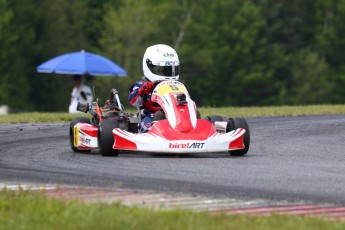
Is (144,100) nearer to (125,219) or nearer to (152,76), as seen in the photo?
(152,76)

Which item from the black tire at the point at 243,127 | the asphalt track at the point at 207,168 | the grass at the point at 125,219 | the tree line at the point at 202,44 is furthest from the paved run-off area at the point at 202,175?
the tree line at the point at 202,44

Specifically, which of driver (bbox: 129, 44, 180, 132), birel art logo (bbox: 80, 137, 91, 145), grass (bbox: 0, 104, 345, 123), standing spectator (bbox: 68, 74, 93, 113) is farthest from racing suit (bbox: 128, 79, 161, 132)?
standing spectator (bbox: 68, 74, 93, 113)

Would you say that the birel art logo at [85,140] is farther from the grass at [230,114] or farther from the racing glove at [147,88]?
the grass at [230,114]

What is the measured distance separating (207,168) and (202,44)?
69995 mm

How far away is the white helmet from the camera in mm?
15414

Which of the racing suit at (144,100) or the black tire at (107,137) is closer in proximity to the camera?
the black tire at (107,137)

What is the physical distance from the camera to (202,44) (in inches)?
3241

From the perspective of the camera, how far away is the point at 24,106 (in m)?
69.8

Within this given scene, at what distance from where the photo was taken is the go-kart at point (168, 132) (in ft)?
45.5

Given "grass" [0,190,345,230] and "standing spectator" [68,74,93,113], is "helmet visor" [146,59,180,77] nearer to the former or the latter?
"grass" [0,190,345,230]

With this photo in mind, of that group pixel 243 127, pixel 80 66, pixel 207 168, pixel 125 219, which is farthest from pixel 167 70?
pixel 80 66

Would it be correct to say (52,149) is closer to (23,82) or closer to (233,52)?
(23,82)

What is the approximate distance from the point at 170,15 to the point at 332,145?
64.0 metres

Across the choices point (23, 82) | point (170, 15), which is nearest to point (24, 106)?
point (23, 82)
